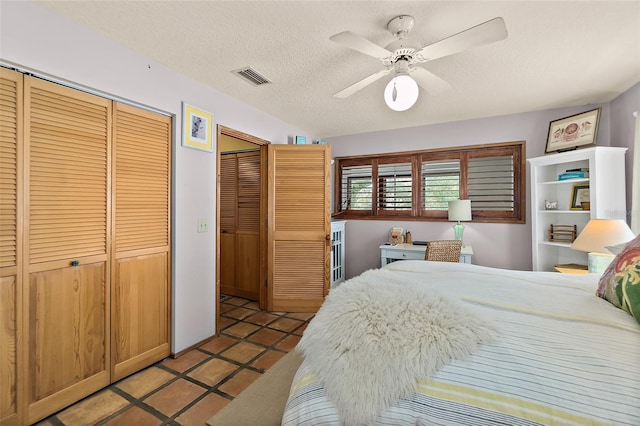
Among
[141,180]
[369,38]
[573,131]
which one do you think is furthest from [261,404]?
[573,131]

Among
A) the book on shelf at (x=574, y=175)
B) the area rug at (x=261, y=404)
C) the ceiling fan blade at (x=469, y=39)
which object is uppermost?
the ceiling fan blade at (x=469, y=39)

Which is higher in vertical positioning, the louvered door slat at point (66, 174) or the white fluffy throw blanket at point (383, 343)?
the louvered door slat at point (66, 174)

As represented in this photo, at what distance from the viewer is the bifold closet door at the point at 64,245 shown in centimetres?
153

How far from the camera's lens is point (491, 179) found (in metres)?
3.48

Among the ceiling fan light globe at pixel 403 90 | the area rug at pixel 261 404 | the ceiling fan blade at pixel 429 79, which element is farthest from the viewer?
the ceiling fan blade at pixel 429 79

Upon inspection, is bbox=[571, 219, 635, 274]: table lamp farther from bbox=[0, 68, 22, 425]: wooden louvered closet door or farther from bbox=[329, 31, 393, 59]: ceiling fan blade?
bbox=[0, 68, 22, 425]: wooden louvered closet door

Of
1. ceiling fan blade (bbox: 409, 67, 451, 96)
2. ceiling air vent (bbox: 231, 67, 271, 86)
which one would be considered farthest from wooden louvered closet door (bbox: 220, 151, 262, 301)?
ceiling fan blade (bbox: 409, 67, 451, 96)

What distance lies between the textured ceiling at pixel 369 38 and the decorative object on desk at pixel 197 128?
296mm

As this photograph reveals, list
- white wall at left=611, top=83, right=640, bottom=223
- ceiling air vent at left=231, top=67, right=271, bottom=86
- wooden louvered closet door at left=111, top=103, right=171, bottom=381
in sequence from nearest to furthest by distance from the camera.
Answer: wooden louvered closet door at left=111, top=103, right=171, bottom=381
ceiling air vent at left=231, top=67, right=271, bottom=86
white wall at left=611, top=83, right=640, bottom=223

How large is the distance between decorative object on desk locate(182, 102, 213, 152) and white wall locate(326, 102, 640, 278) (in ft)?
7.59

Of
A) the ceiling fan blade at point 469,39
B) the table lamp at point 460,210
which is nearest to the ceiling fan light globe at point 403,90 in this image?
the ceiling fan blade at point 469,39

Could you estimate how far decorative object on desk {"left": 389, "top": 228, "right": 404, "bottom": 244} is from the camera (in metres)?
3.74

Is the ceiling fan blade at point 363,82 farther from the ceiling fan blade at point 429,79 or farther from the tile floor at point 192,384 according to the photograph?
the tile floor at point 192,384

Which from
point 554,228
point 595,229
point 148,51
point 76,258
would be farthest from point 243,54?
point 554,228
